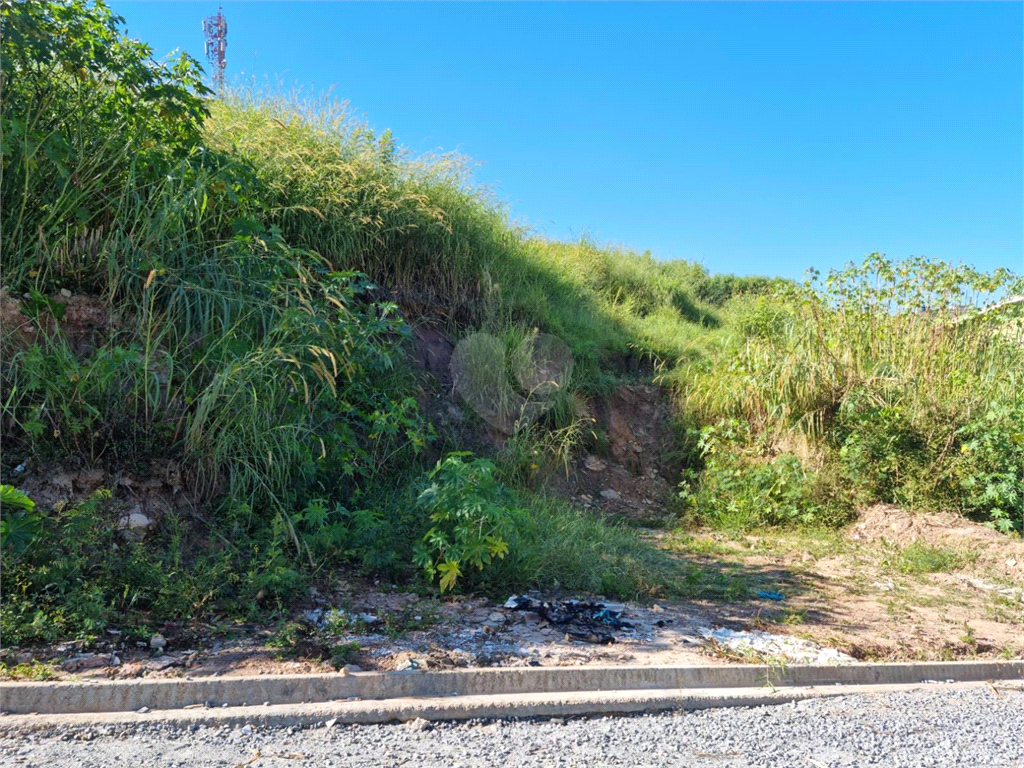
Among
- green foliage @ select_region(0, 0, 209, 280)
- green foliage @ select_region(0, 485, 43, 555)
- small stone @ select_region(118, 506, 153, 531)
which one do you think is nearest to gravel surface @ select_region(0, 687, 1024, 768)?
green foliage @ select_region(0, 485, 43, 555)

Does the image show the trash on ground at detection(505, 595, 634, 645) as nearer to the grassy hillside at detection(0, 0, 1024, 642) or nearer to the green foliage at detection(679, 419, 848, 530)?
the grassy hillside at detection(0, 0, 1024, 642)

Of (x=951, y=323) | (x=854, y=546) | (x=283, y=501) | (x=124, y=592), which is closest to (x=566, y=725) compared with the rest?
(x=124, y=592)

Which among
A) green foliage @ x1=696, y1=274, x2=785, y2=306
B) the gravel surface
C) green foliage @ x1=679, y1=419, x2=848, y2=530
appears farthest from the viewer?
green foliage @ x1=696, y1=274, x2=785, y2=306

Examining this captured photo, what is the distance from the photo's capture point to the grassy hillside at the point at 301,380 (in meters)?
4.62

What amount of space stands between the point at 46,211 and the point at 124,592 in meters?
3.12

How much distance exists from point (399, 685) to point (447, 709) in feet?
0.83

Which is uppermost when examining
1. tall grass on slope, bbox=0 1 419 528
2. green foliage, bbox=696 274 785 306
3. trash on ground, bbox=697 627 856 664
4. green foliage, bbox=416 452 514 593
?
green foliage, bbox=696 274 785 306

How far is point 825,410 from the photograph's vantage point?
844cm

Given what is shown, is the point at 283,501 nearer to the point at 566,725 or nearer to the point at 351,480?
the point at 351,480

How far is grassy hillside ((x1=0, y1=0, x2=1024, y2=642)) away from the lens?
462cm

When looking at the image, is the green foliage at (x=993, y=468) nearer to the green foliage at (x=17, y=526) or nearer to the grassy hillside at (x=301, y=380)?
the grassy hillside at (x=301, y=380)

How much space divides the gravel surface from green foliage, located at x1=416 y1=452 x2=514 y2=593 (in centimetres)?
138

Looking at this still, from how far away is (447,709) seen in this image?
10.6 feet

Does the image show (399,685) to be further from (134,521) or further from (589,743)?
(134,521)
